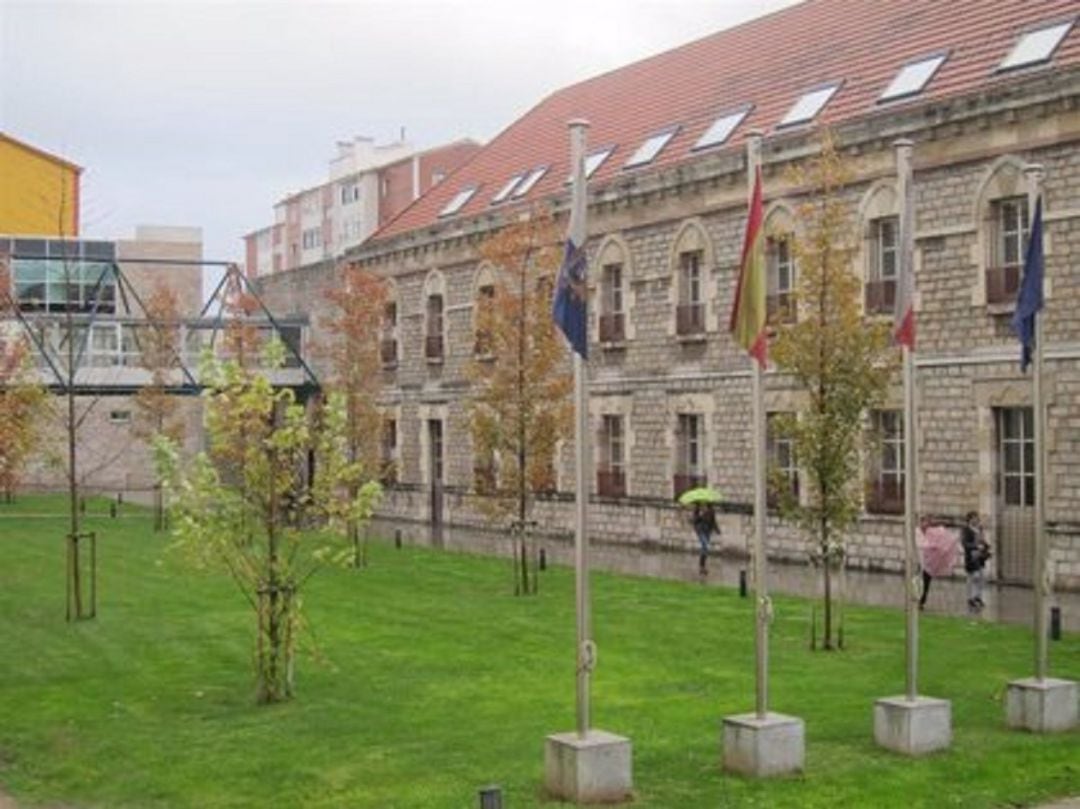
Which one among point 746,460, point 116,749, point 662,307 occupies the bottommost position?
point 116,749

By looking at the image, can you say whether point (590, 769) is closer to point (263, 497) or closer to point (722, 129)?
point (263, 497)

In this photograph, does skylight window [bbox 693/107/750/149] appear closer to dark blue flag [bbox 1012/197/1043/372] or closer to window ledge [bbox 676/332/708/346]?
window ledge [bbox 676/332/708/346]

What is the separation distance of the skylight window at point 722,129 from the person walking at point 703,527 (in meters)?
7.98

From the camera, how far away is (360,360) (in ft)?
115

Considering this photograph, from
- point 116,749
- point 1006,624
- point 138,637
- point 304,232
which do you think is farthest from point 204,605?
point 304,232

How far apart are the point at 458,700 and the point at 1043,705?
224 inches

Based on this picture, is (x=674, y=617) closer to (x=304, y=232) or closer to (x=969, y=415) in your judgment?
(x=969, y=415)

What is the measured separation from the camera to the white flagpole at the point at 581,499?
1123 centimetres

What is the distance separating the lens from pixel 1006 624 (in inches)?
819

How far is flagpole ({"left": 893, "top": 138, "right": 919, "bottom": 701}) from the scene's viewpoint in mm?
13211

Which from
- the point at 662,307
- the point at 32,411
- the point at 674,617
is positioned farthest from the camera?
the point at 662,307

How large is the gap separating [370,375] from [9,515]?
1633cm

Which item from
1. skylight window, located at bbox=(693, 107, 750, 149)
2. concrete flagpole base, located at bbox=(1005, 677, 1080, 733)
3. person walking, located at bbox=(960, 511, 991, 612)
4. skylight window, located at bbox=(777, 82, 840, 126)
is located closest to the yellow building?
skylight window, located at bbox=(693, 107, 750, 149)

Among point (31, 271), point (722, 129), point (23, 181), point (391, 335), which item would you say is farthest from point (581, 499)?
point (23, 181)
